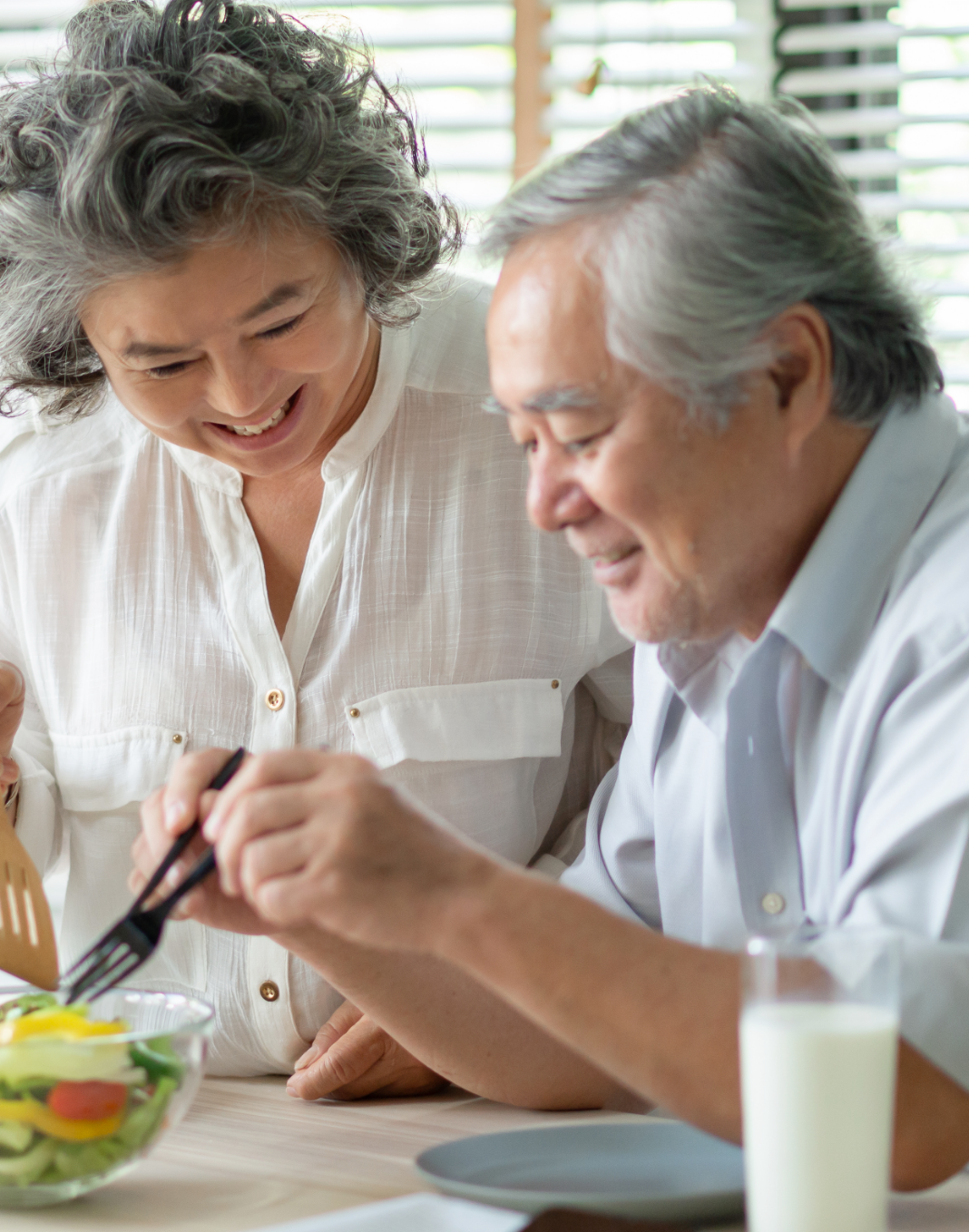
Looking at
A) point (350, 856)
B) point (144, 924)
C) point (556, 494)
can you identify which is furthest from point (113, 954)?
point (556, 494)

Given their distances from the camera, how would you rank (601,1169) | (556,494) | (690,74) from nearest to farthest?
1. (601,1169)
2. (556,494)
3. (690,74)

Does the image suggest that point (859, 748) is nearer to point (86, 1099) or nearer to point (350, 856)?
point (350, 856)

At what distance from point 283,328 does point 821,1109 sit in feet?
2.97

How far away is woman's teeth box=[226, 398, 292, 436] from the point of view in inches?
59.9

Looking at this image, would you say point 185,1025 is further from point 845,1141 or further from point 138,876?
point 845,1141

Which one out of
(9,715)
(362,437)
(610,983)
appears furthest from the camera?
(362,437)

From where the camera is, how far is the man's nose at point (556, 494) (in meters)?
1.18

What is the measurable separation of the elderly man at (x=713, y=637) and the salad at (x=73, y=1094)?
0.14 meters

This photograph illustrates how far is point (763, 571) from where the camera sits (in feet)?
3.99

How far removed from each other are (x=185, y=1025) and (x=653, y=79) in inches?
77.7

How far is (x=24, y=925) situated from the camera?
4.13 feet

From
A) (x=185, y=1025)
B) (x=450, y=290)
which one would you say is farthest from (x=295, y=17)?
(x=185, y=1025)

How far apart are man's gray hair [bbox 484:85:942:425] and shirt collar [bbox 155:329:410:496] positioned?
42 centimetres

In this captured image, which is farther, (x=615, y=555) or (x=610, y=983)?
(x=615, y=555)
